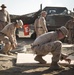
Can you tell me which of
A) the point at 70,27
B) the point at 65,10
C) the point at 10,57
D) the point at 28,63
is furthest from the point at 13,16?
the point at 28,63

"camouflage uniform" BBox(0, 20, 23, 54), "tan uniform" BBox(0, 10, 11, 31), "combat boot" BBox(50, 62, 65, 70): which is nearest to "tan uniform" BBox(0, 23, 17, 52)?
"camouflage uniform" BBox(0, 20, 23, 54)

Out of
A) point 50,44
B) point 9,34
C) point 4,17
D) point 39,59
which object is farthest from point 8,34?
point 4,17

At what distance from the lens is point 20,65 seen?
878 cm

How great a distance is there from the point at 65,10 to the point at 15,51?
8600 mm

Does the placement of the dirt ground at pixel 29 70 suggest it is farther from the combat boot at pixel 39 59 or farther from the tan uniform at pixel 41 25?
the tan uniform at pixel 41 25

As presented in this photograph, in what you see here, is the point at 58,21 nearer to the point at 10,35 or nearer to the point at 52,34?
the point at 10,35

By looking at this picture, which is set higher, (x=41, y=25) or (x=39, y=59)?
(x=41, y=25)

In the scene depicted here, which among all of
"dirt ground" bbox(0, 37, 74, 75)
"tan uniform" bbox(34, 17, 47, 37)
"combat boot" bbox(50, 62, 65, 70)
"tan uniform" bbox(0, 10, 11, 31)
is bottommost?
"dirt ground" bbox(0, 37, 74, 75)

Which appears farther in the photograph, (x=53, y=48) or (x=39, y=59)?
(x=39, y=59)

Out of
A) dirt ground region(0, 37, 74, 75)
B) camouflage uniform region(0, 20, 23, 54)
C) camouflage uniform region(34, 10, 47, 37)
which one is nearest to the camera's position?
dirt ground region(0, 37, 74, 75)

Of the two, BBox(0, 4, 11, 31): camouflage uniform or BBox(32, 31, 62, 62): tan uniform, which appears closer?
BBox(32, 31, 62, 62): tan uniform

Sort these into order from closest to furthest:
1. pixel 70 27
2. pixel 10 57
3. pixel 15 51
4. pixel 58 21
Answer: pixel 10 57, pixel 15 51, pixel 70 27, pixel 58 21

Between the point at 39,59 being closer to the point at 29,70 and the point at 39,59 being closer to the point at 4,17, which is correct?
the point at 29,70

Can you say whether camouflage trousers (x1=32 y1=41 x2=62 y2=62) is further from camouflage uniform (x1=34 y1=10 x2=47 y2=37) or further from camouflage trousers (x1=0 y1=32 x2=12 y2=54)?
camouflage uniform (x1=34 y1=10 x2=47 y2=37)
